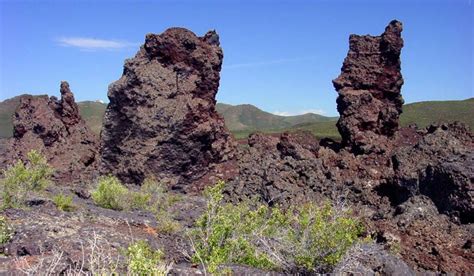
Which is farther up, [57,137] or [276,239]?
[57,137]

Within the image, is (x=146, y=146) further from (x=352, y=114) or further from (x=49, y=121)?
(x=352, y=114)

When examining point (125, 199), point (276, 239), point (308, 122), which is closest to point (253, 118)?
point (308, 122)

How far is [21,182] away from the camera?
17906mm

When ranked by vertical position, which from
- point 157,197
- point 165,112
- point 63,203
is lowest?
point 157,197

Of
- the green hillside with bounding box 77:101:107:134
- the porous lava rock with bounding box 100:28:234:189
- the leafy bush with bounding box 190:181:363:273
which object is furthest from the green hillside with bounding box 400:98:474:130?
the leafy bush with bounding box 190:181:363:273

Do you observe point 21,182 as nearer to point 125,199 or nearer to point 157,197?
point 125,199

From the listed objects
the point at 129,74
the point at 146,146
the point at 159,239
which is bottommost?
the point at 159,239

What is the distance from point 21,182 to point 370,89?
1600 cm

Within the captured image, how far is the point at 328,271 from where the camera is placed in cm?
982

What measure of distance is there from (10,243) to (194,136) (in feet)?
50.6

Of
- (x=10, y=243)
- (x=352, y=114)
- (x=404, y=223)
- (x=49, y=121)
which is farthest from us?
(x=49, y=121)

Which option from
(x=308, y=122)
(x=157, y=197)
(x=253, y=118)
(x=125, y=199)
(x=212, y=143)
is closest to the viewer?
(x=125, y=199)

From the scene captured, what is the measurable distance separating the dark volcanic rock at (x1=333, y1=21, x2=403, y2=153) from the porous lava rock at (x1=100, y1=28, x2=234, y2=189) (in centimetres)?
629

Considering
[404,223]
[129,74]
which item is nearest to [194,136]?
[129,74]
